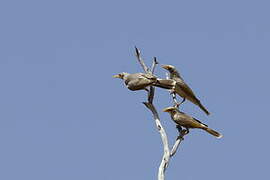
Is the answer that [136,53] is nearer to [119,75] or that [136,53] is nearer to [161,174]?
[119,75]

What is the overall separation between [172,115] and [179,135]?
18 cm

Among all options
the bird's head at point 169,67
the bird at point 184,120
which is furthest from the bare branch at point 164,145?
the bird's head at point 169,67

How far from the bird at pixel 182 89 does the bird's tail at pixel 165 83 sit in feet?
0.13

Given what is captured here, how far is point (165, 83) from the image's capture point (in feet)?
27.6

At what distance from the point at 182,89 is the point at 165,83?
0.16 meters

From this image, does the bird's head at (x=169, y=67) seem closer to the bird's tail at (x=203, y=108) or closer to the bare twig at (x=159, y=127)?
the bare twig at (x=159, y=127)

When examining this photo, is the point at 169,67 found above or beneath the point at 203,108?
above

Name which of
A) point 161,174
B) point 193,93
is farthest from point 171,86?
point 161,174

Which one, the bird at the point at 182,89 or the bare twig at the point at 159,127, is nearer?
the bare twig at the point at 159,127

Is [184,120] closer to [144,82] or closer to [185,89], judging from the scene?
[185,89]

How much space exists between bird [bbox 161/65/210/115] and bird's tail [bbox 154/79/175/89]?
0.13 ft

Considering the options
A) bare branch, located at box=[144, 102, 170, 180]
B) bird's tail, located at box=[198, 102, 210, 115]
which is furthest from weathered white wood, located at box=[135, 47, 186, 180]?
bird's tail, located at box=[198, 102, 210, 115]

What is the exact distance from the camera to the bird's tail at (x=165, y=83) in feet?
27.6

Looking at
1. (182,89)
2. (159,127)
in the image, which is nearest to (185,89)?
(182,89)
